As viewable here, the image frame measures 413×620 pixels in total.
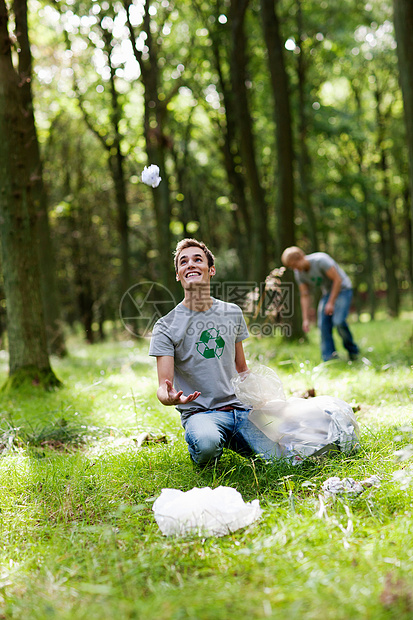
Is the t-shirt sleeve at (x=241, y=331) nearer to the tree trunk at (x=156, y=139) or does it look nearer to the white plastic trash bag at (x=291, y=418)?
the white plastic trash bag at (x=291, y=418)

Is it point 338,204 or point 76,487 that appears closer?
point 76,487

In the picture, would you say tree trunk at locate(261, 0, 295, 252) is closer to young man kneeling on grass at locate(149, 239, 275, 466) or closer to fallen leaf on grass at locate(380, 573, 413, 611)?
young man kneeling on grass at locate(149, 239, 275, 466)

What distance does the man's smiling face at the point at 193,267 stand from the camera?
3557 millimetres

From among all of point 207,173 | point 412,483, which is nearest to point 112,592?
point 412,483

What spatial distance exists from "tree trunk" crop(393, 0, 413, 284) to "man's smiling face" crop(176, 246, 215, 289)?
16.8ft

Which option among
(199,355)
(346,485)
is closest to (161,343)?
(199,355)

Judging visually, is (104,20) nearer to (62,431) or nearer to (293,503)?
(62,431)

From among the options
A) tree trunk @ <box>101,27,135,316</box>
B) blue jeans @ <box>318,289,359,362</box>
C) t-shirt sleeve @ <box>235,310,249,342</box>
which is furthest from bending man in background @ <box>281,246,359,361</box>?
tree trunk @ <box>101,27,135,316</box>

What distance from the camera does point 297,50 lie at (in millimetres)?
13922

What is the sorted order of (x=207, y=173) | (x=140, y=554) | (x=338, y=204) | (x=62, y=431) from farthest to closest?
(x=207, y=173) < (x=338, y=204) < (x=62, y=431) < (x=140, y=554)

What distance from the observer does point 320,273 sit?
702 cm

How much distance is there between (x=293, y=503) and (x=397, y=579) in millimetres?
804

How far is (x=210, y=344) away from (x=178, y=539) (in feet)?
4.63

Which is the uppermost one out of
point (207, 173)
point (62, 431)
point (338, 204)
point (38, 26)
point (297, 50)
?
point (38, 26)
